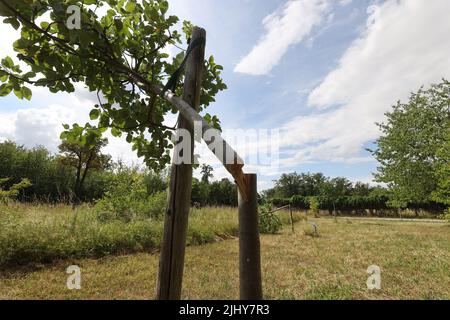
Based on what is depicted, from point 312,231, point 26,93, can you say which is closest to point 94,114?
point 26,93

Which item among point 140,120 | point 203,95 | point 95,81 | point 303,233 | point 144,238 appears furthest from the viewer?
point 303,233

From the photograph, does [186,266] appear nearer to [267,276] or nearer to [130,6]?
[267,276]

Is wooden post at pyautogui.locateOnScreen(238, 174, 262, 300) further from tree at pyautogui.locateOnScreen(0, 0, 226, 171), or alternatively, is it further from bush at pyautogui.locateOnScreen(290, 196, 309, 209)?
bush at pyautogui.locateOnScreen(290, 196, 309, 209)

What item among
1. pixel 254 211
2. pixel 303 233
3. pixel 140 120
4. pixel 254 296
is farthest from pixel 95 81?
pixel 303 233

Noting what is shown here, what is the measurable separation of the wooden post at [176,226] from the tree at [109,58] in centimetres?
25

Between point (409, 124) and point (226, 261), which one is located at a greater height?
point (409, 124)

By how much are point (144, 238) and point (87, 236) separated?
1.57m

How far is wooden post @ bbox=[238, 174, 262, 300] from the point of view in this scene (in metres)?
0.86

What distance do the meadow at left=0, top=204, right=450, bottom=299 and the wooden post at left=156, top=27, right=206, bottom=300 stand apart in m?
2.95

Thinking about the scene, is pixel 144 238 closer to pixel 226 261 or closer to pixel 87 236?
pixel 87 236

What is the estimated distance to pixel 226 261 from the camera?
6414 mm

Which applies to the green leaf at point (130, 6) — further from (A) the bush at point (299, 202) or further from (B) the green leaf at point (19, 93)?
(A) the bush at point (299, 202)
